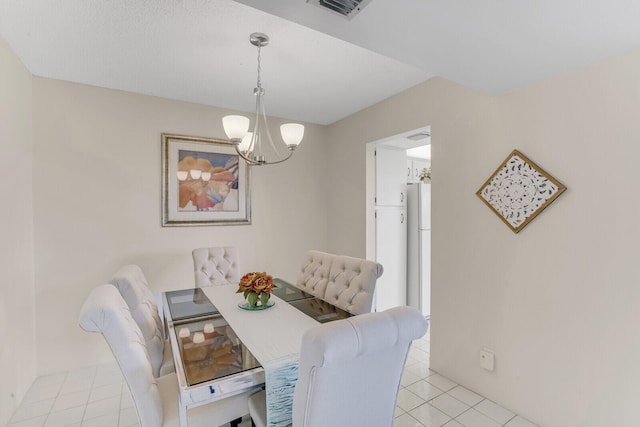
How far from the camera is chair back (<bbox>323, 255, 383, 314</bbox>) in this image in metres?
1.93

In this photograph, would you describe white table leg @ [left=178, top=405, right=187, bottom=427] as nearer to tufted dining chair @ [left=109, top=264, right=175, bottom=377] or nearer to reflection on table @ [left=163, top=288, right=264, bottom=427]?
reflection on table @ [left=163, top=288, right=264, bottom=427]

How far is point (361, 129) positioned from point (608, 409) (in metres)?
2.86

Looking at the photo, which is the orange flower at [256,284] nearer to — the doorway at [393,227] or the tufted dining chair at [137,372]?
the tufted dining chair at [137,372]

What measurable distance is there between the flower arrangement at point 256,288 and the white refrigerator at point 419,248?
7.36 feet

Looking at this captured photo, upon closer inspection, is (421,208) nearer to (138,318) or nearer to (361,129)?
(361,129)

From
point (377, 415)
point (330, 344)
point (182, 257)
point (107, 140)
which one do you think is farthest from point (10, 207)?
point (377, 415)

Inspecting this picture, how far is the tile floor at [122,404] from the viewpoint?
6.42 feet

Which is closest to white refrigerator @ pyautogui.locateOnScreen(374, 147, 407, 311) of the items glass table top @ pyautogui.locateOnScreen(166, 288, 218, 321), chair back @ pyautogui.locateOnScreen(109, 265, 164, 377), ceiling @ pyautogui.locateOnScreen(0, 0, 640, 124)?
ceiling @ pyautogui.locateOnScreen(0, 0, 640, 124)

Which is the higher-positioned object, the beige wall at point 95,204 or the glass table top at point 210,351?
the beige wall at point 95,204

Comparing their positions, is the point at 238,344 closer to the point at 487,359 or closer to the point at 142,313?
the point at 142,313

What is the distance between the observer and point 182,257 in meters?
3.07

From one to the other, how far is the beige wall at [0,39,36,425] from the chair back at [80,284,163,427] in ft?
4.63

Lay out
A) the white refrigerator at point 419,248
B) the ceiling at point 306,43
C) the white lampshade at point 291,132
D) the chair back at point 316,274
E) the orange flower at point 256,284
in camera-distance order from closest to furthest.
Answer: the ceiling at point 306,43 → the orange flower at point 256,284 → the white lampshade at point 291,132 → the chair back at point 316,274 → the white refrigerator at point 419,248

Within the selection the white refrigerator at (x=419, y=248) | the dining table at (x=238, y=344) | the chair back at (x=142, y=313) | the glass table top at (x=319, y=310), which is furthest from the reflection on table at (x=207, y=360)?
the white refrigerator at (x=419, y=248)
